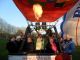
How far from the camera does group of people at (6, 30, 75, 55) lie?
7266 mm

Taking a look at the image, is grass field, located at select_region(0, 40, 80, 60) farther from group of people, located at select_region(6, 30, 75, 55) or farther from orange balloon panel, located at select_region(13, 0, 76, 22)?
orange balloon panel, located at select_region(13, 0, 76, 22)

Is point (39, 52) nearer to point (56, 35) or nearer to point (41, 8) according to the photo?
point (56, 35)

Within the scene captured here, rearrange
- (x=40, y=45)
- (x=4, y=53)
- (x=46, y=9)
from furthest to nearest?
(x=46, y=9)
(x=4, y=53)
(x=40, y=45)

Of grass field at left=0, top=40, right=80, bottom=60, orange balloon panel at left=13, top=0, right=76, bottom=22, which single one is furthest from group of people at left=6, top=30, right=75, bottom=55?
orange balloon panel at left=13, top=0, right=76, bottom=22

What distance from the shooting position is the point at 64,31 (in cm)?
950

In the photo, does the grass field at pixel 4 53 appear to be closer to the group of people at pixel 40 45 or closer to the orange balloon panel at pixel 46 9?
the group of people at pixel 40 45

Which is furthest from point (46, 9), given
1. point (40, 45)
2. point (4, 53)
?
point (40, 45)

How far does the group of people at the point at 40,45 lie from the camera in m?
→ 7.27

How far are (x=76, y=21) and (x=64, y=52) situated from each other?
249 cm

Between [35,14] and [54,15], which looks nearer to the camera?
[35,14]

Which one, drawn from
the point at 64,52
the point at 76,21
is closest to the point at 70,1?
the point at 76,21

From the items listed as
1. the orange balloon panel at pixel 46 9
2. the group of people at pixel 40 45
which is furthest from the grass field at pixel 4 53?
the orange balloon panel at pixel 46 9

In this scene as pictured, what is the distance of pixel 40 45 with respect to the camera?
7227mm

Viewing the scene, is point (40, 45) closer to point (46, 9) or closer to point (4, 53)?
point (4, 53)
